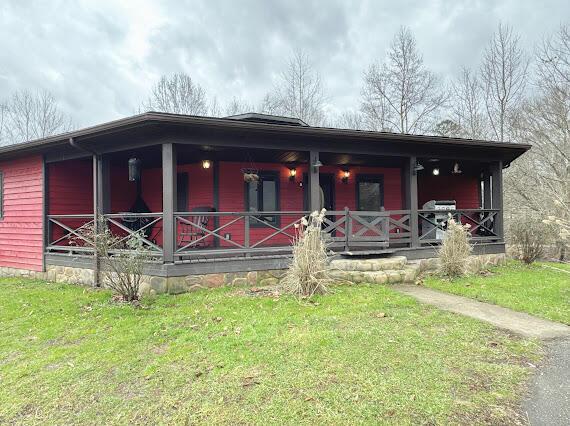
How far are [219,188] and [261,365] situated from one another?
5801mm

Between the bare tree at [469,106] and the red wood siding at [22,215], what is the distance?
62.0 ft

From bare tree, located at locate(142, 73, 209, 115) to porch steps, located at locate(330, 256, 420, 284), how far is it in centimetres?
1861

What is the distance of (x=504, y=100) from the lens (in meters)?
17.3

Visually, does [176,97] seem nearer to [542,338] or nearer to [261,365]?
[261,365]

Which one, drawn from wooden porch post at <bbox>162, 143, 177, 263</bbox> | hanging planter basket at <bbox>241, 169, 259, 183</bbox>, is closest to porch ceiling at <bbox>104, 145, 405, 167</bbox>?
hanging planter basket at <bbox>241, 169, 259, 183</bbox>

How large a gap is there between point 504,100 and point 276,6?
1276 cm

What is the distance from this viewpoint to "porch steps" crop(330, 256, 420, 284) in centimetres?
607

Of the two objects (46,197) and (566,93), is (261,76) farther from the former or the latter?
(46,197)

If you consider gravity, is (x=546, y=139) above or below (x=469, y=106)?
below

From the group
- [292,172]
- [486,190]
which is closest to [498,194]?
[486,190]

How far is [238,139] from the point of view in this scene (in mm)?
6277

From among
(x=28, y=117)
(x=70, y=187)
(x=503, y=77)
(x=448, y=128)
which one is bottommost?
(x=70, y=187)

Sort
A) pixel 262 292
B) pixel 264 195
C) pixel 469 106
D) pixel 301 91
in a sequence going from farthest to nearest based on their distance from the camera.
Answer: pixel 301 91 → pixel 469 106 → pixel 264 195 → pixel 262 292

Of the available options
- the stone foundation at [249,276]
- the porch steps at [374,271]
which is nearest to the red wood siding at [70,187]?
the stone foundation at [249,276]
